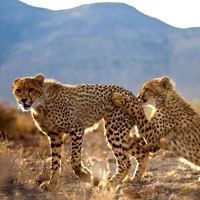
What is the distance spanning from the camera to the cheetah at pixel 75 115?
16.2ft

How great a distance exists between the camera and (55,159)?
5.12 meters

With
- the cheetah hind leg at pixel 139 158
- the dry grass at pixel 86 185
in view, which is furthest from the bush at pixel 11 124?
the cheetah hind leg at pixel 139 158

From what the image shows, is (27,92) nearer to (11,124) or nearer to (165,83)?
(165,83)

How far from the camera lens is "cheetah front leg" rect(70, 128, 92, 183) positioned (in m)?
4.95

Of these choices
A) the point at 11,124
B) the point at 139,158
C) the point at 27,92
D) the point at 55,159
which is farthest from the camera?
the point at 11,124

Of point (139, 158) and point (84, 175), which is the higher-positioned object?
point (139, 158)

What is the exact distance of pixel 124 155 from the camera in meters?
5.19

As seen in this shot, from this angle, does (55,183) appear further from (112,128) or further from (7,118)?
(7,118)

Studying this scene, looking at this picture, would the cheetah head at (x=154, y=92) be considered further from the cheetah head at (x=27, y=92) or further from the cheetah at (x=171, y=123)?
the cheetah head at (x=27, y=92)

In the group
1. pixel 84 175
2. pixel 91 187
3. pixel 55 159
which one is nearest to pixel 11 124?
pixel 55 159

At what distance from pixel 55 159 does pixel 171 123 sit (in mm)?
1540

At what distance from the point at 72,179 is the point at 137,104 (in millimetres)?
1513

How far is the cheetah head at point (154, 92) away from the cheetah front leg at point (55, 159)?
4.20ft

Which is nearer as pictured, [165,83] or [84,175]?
[84,175]
